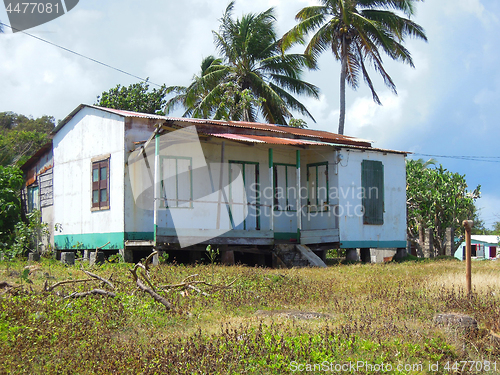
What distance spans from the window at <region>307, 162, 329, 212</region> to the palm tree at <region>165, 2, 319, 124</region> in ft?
32.5

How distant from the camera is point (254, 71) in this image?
2720 centimetres

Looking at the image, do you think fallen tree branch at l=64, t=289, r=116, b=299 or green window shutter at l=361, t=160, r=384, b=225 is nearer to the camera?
fallen tree branch at l=64, t=289, r=116, b=299

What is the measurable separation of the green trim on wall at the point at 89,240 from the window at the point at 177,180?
4.90 ft

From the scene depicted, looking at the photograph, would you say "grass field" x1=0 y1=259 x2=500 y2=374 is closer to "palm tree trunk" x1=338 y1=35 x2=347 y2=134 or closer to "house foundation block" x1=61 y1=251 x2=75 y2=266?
"house foundation block" x1=61 y1=251 x2=75 y2=266

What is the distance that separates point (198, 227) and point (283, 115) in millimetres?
13927

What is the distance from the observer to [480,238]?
48.2 metres

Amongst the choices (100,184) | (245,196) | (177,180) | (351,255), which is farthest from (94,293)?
(351,255)

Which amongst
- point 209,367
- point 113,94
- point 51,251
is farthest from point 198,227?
point 113,94

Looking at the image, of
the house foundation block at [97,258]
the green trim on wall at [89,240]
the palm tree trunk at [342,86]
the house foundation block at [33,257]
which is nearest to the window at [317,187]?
the green trim on wall at [89,240]

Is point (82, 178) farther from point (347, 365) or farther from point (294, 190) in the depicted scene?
point (347, 365)

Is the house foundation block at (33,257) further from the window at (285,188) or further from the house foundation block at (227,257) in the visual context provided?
the window at (285,188)

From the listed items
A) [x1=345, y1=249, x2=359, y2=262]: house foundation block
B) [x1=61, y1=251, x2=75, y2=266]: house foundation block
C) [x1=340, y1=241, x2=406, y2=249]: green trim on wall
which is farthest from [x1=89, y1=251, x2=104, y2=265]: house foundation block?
[x1=345, y1=249, x2=359, y2=262]: house foundation block

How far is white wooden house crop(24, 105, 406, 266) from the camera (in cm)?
1398

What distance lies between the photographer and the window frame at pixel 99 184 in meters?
14.7
